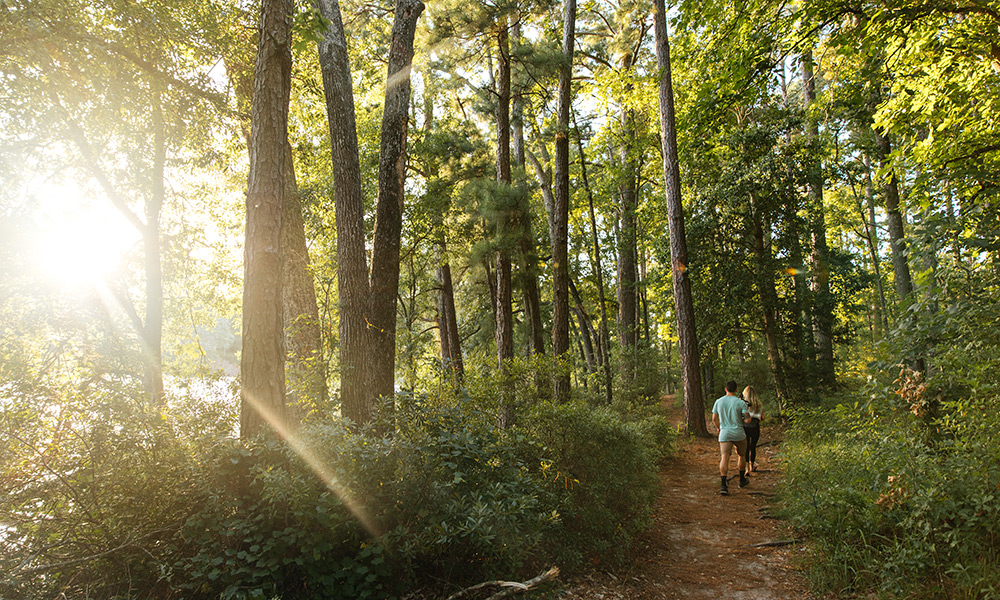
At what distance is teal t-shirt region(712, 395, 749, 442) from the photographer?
7.42m

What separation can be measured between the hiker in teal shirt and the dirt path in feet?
1.11

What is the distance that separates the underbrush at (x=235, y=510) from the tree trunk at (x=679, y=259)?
317 inches

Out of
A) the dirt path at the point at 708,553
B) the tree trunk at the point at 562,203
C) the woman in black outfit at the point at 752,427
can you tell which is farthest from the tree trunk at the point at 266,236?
the woman in black outfit at the point at 752,427

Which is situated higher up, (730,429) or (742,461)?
(730,429)

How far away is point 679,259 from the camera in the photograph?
36.3 feet

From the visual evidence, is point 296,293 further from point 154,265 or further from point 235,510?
point 154,265

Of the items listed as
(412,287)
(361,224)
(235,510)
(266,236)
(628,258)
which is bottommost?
(235,510)

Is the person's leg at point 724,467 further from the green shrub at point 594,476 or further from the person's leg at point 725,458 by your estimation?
the green shrub at point 594,476

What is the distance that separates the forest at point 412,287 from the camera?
3244 millimetres

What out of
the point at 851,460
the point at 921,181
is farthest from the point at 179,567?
the point at 921,181

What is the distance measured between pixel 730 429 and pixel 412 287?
10.6 metres

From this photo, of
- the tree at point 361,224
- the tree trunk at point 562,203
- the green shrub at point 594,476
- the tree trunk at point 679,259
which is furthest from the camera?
the tree trunk at point 679,259

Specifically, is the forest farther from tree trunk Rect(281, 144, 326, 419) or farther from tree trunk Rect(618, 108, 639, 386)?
tree trunk Rect(618, 108, 639, 386)

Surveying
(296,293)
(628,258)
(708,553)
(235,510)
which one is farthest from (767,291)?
(235,510)
